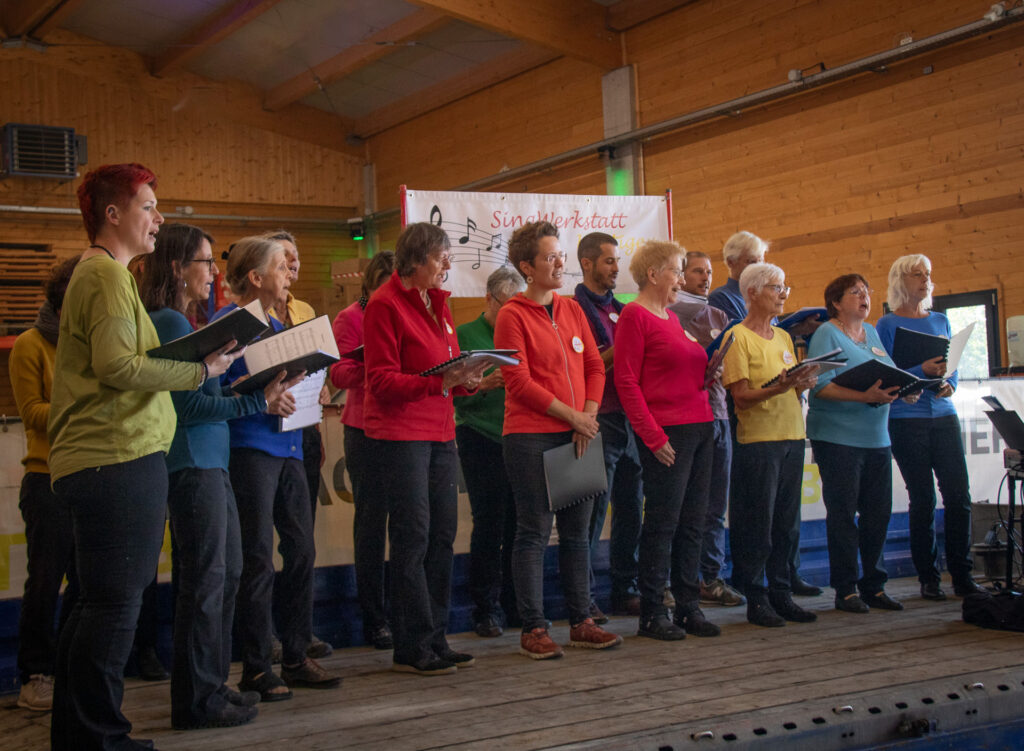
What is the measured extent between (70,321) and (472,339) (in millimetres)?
2015

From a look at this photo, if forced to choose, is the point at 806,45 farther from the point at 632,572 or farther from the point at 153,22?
the point at 153,22

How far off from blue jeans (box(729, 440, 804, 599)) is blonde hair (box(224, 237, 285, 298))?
1.99m

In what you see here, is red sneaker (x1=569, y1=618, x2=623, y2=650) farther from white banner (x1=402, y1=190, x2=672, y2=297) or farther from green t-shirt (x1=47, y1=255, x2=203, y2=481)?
white banner (x1=402, y1=190, x2=672, y2=297)

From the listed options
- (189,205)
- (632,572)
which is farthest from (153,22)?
(632,572)

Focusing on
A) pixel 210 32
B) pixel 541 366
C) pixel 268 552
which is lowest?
pixel 268 552

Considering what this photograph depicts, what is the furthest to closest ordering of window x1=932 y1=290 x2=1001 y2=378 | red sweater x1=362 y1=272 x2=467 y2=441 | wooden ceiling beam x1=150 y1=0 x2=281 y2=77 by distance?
1. wooden ceiling beam x1=150 y1=0 x2=281 y2=77
2. window x1=932 y1=290 x2=1001 y2=378
3. red sweater x1=362 y1=272 x2=467 y2=441

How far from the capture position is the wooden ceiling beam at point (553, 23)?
9.17 m

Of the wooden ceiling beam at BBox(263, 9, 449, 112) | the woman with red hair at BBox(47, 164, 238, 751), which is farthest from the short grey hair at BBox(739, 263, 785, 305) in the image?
the wooden ceiling beam at BBox(263, 9, 449, 112)

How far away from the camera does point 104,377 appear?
2.12 meters

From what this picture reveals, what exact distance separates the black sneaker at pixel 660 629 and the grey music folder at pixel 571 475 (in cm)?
57

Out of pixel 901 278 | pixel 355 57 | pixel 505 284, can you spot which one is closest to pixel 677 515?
pixel 505 284

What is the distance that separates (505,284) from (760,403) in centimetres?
114

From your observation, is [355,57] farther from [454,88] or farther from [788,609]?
[788,609]

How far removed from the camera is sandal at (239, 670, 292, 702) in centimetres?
280
